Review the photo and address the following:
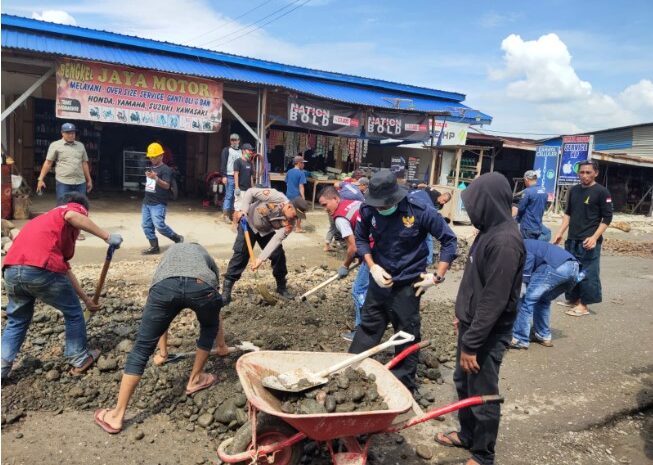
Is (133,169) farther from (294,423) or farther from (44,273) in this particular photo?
(294,423)

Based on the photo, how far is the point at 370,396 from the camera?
123 inches

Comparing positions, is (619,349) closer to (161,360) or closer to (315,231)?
(161,360)

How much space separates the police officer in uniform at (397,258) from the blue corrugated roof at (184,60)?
26.5 ft

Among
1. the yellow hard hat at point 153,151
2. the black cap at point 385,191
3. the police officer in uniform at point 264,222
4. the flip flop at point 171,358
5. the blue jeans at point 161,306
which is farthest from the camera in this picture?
the yellow hard hat at point 153,151

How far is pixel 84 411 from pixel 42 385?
470 millimetres

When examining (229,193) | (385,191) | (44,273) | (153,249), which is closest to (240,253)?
(44,273)

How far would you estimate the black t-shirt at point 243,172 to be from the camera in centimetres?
1051

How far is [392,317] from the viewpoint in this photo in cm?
402

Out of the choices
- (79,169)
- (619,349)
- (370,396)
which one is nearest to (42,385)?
(370,396)

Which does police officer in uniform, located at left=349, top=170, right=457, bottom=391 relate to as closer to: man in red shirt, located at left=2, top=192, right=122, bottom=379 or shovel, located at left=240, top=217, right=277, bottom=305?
shovel, located at left=240, top=217, right=277, bottom=305

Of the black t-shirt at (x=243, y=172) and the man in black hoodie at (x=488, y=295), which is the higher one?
the black t-shirt at (x=243, y=172)

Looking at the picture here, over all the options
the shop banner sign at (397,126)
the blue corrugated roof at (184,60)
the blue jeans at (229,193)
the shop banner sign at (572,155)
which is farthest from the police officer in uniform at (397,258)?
the shop banner sign at (572,155)

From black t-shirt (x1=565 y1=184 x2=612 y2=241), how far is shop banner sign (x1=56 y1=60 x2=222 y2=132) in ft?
25.3

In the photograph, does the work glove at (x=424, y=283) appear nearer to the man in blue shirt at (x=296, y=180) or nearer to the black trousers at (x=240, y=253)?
the black trousers at (x=240, y=253)
